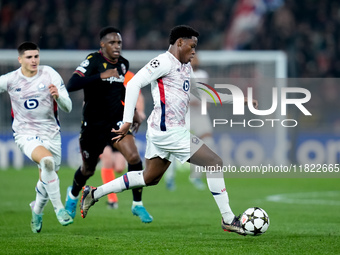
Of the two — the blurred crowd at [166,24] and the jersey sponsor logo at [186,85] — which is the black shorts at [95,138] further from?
the blurred crowd at [166,24]

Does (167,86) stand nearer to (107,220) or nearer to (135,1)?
(107,220)

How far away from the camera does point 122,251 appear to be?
21.7ft

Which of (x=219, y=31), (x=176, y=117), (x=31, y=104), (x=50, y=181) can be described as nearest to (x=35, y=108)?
(x=31, y=104)

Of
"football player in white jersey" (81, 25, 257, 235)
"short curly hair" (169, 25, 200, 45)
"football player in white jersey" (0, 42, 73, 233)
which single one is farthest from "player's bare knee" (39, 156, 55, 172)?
"short curly hair" (169, 25, 200, 45)

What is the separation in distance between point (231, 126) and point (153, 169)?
12.7 m

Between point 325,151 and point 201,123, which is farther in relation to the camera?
point 325,151

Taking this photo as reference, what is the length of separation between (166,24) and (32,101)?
54.3 ft

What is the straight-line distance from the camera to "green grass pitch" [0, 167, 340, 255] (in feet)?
22.5

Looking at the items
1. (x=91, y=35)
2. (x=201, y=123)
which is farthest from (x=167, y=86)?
(x=91, y=35)

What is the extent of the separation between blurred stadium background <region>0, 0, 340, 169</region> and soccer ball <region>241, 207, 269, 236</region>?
13.5 m

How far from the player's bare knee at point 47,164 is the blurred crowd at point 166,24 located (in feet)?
52.1

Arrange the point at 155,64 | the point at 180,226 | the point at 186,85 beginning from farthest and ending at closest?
the point at 180,226
the point at 186,85
the point at 155,64

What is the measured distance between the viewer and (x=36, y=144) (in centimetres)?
821

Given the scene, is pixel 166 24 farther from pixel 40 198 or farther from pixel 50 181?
pixel 50 181
